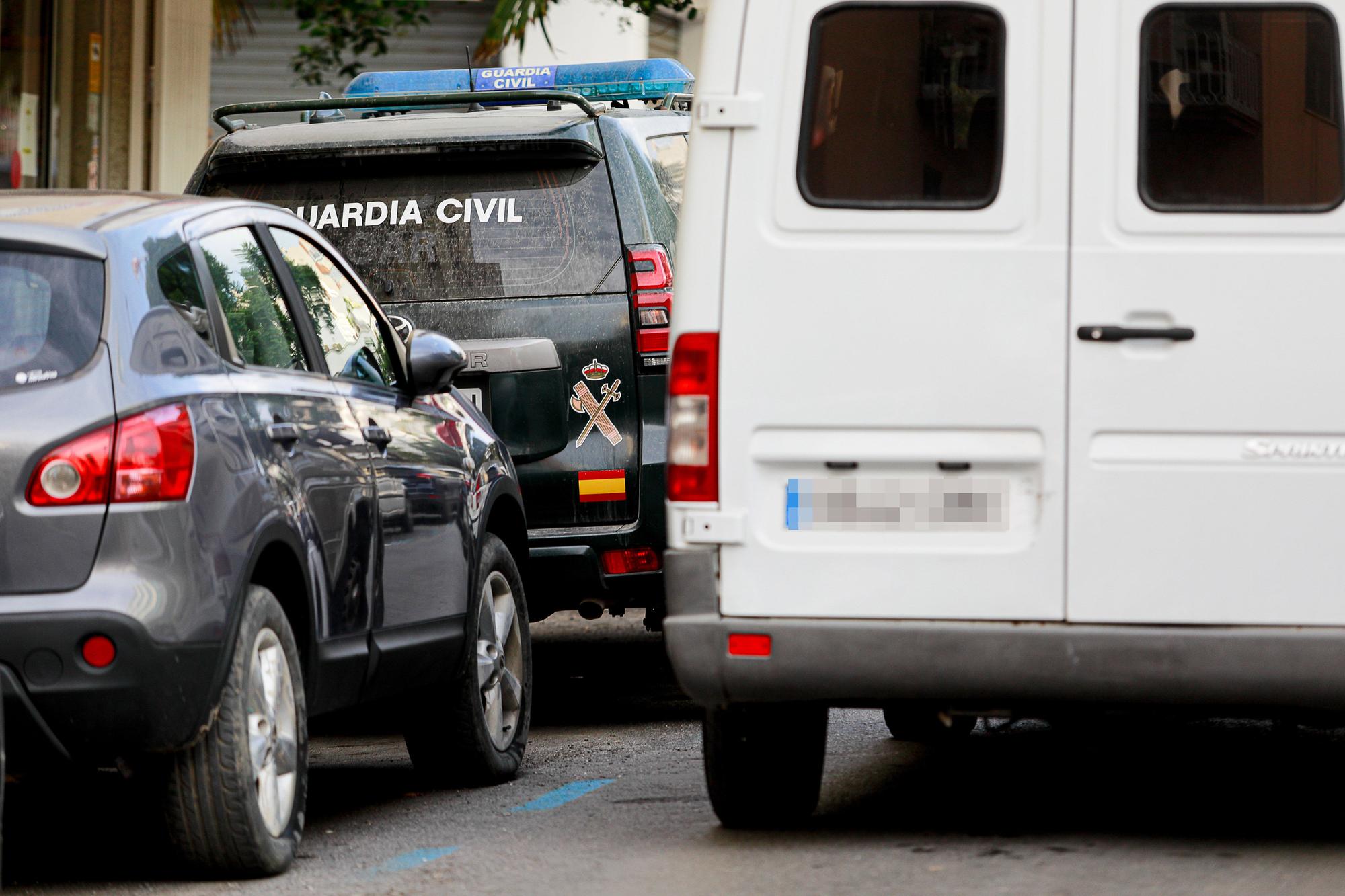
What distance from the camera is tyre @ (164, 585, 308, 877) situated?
494cm

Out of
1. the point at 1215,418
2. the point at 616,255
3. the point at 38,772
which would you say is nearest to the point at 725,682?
the point at 1215,418

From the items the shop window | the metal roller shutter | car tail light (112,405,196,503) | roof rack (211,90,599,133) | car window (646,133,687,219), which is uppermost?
the metal roller shutter

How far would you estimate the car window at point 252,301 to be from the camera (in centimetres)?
545

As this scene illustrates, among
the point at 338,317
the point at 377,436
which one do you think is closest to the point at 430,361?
the point at 338,317

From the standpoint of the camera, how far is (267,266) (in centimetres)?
585

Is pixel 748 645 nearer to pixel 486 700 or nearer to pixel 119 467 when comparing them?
pixel 119 467

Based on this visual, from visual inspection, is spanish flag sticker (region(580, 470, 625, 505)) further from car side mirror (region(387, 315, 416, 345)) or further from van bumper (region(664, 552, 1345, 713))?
van bumper (region(664, 552, 1345, 713))

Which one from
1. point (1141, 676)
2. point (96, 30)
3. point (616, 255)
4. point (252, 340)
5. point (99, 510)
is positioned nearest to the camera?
point (99, 510)

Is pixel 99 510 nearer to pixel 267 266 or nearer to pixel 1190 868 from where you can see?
pixel 267 266

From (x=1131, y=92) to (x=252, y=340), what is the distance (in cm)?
220

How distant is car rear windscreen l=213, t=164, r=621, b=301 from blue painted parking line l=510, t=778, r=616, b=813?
65.4 inches

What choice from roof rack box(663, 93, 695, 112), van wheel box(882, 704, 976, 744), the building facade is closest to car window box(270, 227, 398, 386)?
van wheel box(882, 704, 976, 744)

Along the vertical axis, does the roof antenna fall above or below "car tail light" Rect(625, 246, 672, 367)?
above

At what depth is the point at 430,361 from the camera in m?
6.36
